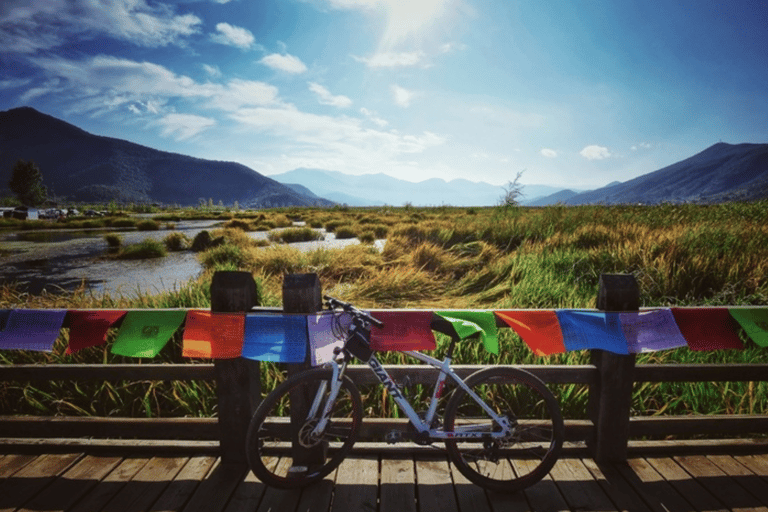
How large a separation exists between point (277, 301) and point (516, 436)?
3781 mm

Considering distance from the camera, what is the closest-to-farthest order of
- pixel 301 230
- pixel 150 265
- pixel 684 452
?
pixel 684 452 → pixel 150 265 → pixel 301 230

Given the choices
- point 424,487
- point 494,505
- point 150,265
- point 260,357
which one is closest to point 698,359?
point 494,505

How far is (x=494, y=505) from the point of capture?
7.42 ft

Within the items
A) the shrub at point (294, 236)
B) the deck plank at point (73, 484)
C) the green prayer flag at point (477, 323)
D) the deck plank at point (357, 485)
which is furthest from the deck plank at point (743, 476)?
the shrub at point (294, 236)

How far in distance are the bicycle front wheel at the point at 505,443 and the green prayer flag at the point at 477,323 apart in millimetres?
187

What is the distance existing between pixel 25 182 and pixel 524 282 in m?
111

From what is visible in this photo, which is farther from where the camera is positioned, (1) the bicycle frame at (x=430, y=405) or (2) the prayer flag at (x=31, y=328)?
(2) the prayer flag at (x=31, y=328)

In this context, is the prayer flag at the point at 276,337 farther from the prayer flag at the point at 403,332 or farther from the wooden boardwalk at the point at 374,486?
the wooden boardwalk at the point at 374,486

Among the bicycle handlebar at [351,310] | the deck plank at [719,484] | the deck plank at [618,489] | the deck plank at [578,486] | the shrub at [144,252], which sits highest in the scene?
the bicycle handlebar at [351,310]

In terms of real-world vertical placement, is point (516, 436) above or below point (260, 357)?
below

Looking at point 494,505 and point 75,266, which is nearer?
point 494,505

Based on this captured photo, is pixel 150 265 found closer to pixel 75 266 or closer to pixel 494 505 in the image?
pixel 75 266

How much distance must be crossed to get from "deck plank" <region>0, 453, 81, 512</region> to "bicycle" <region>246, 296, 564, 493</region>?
138 centimetres

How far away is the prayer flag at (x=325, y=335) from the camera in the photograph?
2.27 metres
